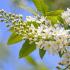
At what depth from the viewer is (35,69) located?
2137 millimetres

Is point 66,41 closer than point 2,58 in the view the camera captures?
Yes

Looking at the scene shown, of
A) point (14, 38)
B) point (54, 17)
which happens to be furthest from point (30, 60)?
point (54, 17)

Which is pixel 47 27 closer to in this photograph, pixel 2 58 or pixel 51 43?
pixel 51 43

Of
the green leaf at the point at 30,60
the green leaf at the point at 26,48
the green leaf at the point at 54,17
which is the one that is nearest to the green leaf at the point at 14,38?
the green leaf at the point at 26,48

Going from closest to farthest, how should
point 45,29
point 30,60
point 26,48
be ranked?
point 45,29 → point 26,48 → point 30,60

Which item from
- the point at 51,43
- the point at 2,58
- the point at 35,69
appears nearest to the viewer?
the point at 51,43

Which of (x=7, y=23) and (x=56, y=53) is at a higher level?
(x=7, y=23)

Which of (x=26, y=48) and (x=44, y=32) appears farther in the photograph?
(x=26, y=48)

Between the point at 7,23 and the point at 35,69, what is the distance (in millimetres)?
1061

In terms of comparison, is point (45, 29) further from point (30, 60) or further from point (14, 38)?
point (30, 60)

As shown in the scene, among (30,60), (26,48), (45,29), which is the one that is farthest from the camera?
(30,60)

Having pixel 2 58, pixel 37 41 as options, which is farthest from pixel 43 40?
pixel 2 58

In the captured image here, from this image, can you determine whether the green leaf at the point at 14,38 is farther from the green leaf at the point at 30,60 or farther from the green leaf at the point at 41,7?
the green leaf at the point at 30,60

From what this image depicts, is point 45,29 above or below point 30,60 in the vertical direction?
above
